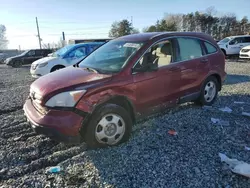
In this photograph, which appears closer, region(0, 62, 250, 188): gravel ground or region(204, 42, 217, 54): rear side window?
region(0, 62, 250, 188): gravel ground

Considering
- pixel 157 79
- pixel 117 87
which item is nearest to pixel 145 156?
pixel 117 87

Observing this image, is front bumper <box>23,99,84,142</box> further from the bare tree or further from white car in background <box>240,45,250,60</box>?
the bare tree

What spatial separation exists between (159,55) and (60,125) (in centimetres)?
233

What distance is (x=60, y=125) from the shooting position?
317 cm

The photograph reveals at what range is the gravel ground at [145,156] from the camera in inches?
112

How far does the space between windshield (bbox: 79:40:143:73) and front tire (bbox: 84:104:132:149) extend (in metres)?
0.70

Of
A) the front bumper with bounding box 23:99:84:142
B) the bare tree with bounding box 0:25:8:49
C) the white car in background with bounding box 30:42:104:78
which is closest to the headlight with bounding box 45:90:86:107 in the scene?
the front bumper with bounding box 23:99:84:142

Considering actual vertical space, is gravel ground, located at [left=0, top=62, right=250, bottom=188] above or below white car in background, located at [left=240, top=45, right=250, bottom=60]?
below

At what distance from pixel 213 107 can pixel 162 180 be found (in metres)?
3.23

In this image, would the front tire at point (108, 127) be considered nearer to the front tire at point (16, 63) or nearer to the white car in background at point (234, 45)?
the white car in background at point (234, 45)

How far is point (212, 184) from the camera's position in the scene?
2.74m

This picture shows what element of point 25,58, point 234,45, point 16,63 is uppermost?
point 234,45

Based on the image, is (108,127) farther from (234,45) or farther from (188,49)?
(234,45)

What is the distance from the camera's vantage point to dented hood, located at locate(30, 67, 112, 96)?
3.42 metres
